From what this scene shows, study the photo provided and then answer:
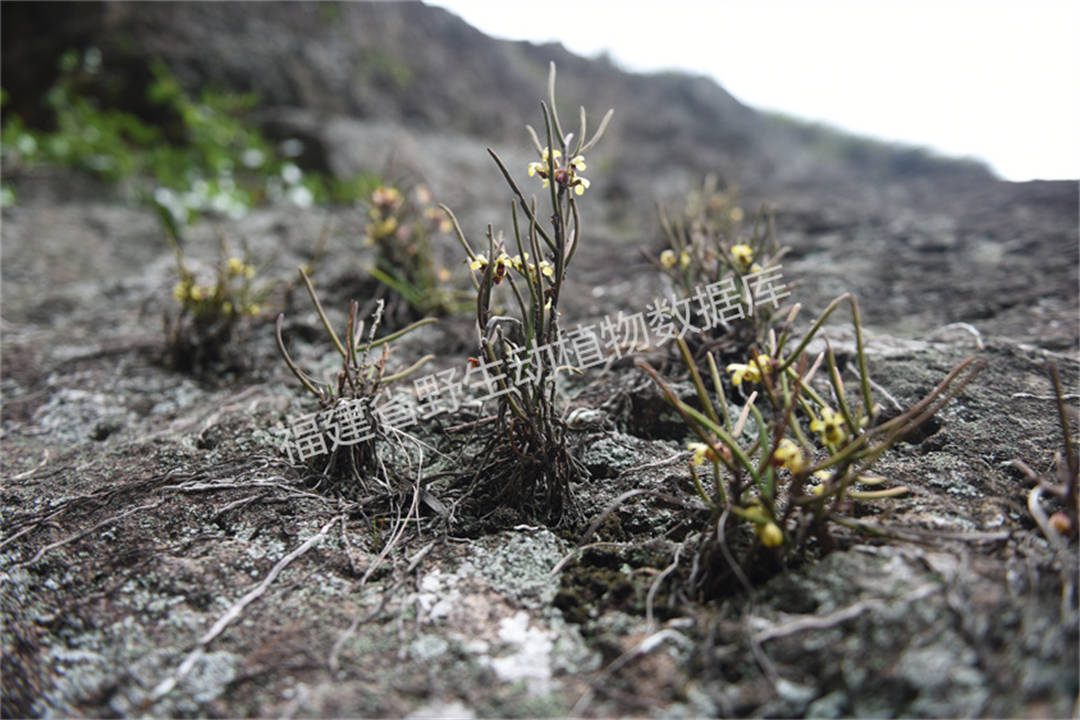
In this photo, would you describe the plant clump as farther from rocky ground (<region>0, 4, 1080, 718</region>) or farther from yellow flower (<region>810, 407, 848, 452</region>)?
yellow flower (<region>810, 407, 848, 452</region>)

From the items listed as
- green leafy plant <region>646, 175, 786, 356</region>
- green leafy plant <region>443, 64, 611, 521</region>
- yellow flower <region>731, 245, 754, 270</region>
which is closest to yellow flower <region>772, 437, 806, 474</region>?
green leafy plant <region>443, 64, 611, 521</region>

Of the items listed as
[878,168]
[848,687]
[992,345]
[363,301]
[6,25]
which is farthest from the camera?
[878,168]

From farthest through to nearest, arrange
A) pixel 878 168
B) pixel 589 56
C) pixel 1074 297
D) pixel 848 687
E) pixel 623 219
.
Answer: pixel 589 56 < pixel 878 168 < pixel 623 219 < pixel 1074 297 < pixel 848 687

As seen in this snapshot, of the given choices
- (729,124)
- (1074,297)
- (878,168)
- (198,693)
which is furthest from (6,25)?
(878,168)

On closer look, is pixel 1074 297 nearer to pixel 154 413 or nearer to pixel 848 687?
pixel 848 687

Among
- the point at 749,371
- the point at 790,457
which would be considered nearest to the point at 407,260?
the point at 749,371

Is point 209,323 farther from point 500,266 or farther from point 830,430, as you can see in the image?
point 830,430

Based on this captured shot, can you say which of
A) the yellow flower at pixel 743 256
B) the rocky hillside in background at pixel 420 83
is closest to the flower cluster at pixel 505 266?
the yellow flower at pixel 743 256
